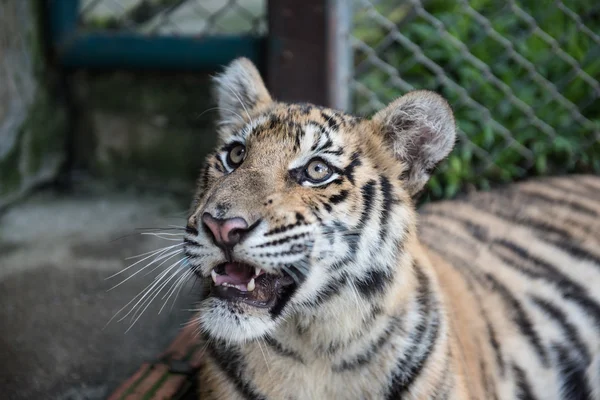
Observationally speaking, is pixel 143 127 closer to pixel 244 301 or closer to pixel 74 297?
pixel 74 297

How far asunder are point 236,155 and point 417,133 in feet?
1.58

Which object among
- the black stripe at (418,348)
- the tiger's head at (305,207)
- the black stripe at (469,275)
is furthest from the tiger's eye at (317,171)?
the black stripe at (469,275)

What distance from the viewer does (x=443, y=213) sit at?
2.70 meters

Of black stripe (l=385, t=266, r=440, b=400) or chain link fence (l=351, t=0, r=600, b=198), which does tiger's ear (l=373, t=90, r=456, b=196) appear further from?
chain link fence (l=351, t=0, r=600, b=198)

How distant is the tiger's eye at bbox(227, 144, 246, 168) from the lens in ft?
6.07

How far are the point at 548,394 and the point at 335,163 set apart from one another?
109cm

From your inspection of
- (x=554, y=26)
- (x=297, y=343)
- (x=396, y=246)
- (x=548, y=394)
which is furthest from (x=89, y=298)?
(x=554, y=26)

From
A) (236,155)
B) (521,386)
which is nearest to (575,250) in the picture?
(521,386)

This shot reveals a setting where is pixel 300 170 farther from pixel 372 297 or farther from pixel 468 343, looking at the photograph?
pixel 468 343

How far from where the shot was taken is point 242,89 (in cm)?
216

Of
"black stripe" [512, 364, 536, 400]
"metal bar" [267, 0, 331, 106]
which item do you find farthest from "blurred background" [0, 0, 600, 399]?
"black stripe" [512, 364, 536, 400]

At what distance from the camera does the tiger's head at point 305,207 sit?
5.20 feet

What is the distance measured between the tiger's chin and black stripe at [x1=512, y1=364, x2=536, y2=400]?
908mm

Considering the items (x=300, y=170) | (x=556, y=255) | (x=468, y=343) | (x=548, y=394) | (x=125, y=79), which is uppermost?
(x=125, y=79)
